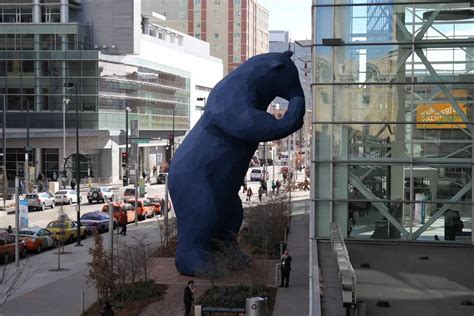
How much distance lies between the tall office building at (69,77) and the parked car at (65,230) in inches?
1133

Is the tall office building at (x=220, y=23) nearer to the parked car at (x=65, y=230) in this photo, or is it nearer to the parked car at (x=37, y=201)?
the parked car at (x=37, y=201)

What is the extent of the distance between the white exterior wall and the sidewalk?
40.9m

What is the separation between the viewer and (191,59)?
85062mm

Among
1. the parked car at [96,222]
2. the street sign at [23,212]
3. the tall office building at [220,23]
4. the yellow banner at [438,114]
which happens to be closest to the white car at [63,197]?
the parked car at [96,222]

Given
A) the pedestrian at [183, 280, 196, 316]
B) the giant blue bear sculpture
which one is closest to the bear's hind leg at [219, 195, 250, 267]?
the giant blue bear sculpture

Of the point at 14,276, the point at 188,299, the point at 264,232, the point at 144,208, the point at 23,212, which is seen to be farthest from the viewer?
the point at 144,208

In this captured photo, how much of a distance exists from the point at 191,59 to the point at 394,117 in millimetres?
68513

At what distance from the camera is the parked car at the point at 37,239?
25.5 metres

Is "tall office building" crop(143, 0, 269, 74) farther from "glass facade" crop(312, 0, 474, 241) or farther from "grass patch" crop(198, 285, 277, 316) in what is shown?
"grass patch" crop(198, 285, 277, 316)

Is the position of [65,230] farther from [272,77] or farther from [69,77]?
[69,77]

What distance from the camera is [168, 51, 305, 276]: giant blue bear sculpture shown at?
1773cm

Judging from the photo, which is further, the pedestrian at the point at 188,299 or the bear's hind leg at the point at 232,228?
the bear's hind leg at the point at 232,228

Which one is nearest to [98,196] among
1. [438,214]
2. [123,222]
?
[123,222]

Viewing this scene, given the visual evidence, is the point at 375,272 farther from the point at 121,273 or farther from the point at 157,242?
the point at 157,242
